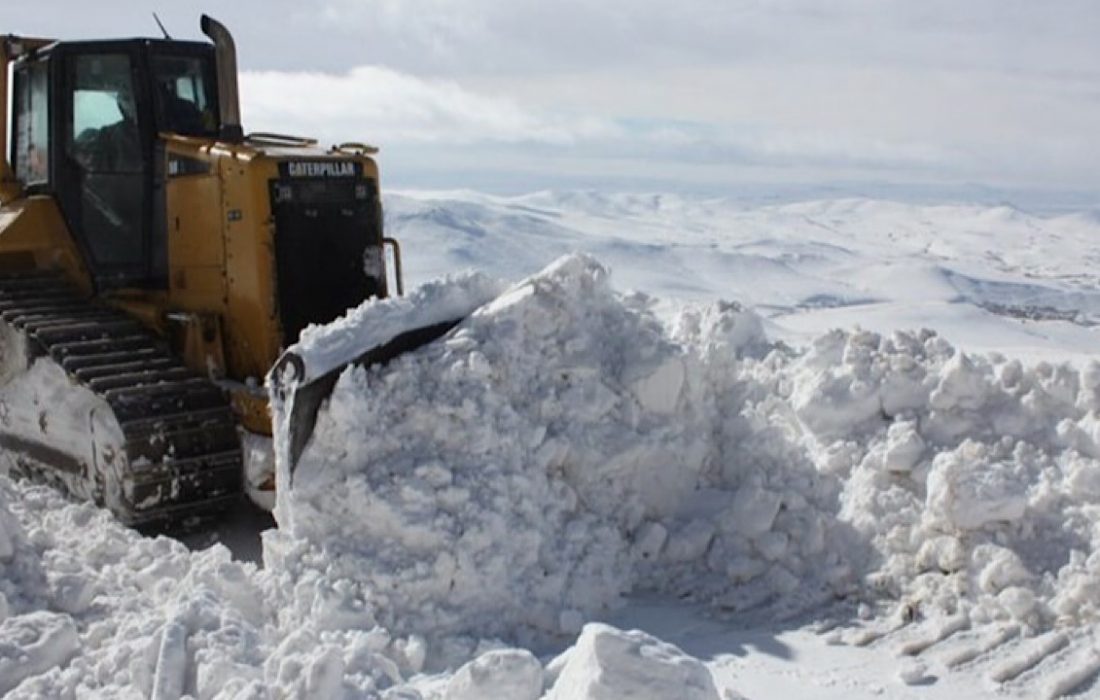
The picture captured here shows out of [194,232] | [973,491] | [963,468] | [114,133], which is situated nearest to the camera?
[973,491]

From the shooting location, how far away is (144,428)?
652 cm

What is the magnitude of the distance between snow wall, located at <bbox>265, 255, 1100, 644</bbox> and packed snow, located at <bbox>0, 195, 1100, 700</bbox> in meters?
0.01

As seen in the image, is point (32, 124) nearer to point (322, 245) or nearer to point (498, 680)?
point (322, 245)

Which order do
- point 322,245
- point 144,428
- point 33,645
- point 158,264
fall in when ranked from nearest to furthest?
point 33,645, point 144,428, point 322,245, point 158,264

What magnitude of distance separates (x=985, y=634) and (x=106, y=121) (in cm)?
588

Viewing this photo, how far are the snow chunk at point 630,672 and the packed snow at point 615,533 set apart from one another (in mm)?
277

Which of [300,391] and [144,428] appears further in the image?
[144,428]

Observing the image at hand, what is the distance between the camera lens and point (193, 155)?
7355 millimetres

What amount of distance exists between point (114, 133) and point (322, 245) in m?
1.63

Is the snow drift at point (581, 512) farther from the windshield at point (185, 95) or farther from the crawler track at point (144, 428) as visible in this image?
the windshield at point (185, 95)

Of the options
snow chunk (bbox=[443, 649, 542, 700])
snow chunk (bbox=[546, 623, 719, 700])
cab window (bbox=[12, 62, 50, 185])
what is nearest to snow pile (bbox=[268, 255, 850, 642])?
snow chunk (bbox=[443, 649, 542, 700])

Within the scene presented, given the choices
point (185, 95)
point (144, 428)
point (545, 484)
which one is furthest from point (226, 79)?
point (545, 484)

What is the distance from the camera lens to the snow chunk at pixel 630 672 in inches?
140

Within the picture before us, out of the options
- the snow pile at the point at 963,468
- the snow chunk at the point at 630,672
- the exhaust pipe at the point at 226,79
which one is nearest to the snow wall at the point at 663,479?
the snow pile at the point at 963,468
